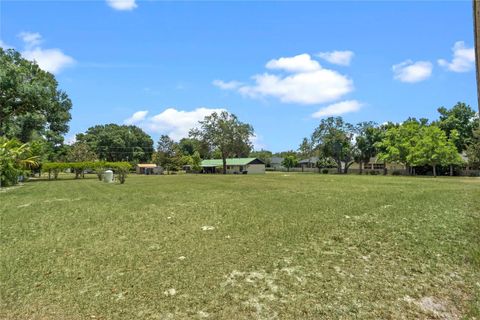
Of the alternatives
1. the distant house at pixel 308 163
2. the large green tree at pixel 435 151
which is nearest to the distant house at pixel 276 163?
the distant house at pixel 308 163

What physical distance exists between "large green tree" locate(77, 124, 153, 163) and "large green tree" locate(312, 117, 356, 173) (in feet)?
174

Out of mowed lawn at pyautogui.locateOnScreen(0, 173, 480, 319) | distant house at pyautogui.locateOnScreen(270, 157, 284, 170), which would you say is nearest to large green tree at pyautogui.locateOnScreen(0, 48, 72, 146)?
mowed lawn at pyautogui.locateOnScreen(0, 173, 480, 319)

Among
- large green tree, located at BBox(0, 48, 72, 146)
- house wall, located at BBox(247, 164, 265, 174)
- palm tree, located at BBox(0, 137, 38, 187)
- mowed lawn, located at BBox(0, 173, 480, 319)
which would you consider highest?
large green tree, located at BBox(0, 48, 72, 146)

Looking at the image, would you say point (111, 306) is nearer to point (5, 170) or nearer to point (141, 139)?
point (5, 170)

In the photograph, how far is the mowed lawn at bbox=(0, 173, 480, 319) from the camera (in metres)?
4.48

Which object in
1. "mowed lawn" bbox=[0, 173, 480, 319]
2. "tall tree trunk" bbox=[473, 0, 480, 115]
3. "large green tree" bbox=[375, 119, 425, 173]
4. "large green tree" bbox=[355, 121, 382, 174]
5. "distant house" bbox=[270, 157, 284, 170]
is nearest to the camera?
"tall tree trunk" bbox=[473, 0, 480, 115]

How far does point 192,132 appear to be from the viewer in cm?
7612

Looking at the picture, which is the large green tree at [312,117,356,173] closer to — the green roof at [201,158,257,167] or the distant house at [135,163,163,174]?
the green roof at [201,158,257,167]

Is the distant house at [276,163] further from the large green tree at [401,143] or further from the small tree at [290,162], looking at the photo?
the large green tree at [401,143]

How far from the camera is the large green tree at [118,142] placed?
9631 centimetres

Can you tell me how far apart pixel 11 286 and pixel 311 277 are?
442 centimetres

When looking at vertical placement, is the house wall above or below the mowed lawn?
above

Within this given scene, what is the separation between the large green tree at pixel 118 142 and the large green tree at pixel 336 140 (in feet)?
174

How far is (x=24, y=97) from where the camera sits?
29.6m
